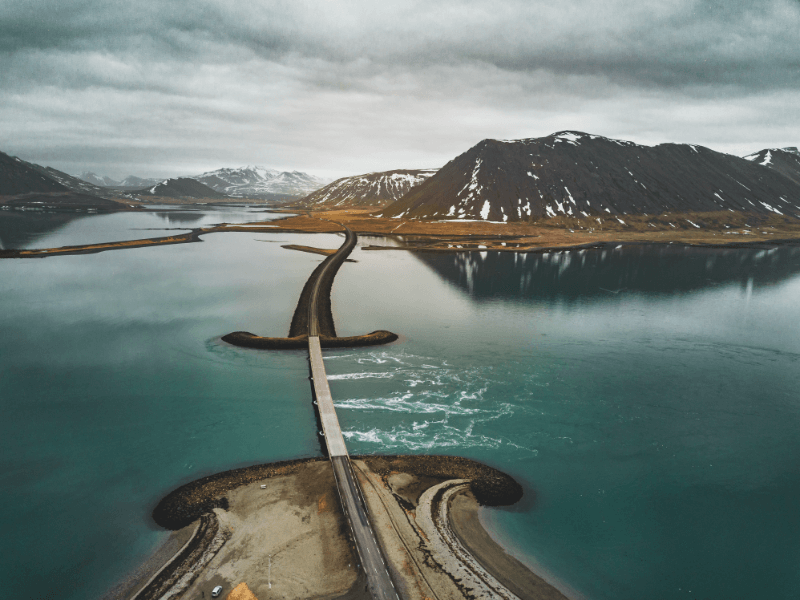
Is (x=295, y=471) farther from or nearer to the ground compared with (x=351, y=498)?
nearer to the ground

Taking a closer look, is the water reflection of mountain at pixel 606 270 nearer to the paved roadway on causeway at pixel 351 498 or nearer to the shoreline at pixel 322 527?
the paved roadway on causeway at pixel 351 498

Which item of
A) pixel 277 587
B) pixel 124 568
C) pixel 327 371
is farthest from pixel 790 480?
pixel 124 568

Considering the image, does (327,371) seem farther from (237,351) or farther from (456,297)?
(456,297)

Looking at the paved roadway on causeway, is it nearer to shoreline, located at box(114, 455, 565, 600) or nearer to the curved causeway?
shoreline, located at box(114, 455, 565, 600)

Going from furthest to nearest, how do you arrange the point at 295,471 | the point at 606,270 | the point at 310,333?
the point at 606,270
the point at 310,333
the point at 295,471

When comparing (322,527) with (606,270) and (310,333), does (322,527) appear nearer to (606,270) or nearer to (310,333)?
(310,333)

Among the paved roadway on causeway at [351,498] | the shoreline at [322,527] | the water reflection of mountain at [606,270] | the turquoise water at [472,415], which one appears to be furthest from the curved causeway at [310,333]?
the water reflection of mountain at [606,270]

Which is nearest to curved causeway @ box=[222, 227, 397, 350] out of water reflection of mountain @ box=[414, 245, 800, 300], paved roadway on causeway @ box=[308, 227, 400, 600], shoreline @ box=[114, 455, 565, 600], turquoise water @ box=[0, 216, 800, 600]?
turquoise water @ box=[0, 216, 800, 600]

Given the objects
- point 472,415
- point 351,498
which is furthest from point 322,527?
point 472,415
